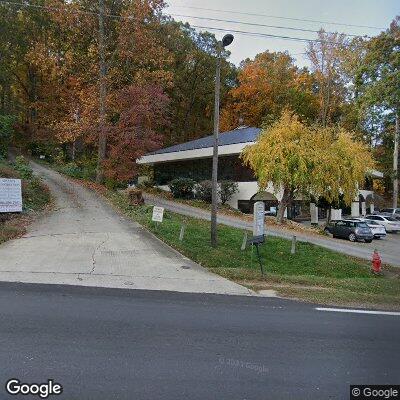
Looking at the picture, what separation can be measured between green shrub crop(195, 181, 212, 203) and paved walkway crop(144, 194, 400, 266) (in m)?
2.99

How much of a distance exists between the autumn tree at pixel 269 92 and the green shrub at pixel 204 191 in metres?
17.9

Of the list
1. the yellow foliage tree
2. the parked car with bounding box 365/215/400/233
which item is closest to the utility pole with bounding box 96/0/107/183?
the yellow foliage tree

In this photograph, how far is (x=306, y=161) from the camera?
25156mm

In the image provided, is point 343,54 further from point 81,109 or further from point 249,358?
point 249,358

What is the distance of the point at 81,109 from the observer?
32531 mm

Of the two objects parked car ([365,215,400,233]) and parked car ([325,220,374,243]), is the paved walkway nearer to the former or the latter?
parked car ([325,220,374,243])

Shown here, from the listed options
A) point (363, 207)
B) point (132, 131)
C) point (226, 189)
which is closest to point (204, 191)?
point (226, 189)

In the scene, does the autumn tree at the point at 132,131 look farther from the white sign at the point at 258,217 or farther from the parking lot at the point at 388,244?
the parking lot at the point at 388,244

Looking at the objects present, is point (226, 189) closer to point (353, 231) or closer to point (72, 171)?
point (353, 231)

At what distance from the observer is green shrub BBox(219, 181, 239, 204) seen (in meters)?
32.4

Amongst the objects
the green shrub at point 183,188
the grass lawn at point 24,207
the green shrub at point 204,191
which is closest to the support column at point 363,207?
the green shrub at point 204,191

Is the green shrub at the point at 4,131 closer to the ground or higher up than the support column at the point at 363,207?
higher up

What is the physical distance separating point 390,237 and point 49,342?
1224 inches

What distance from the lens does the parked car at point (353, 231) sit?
2637 centimetres
